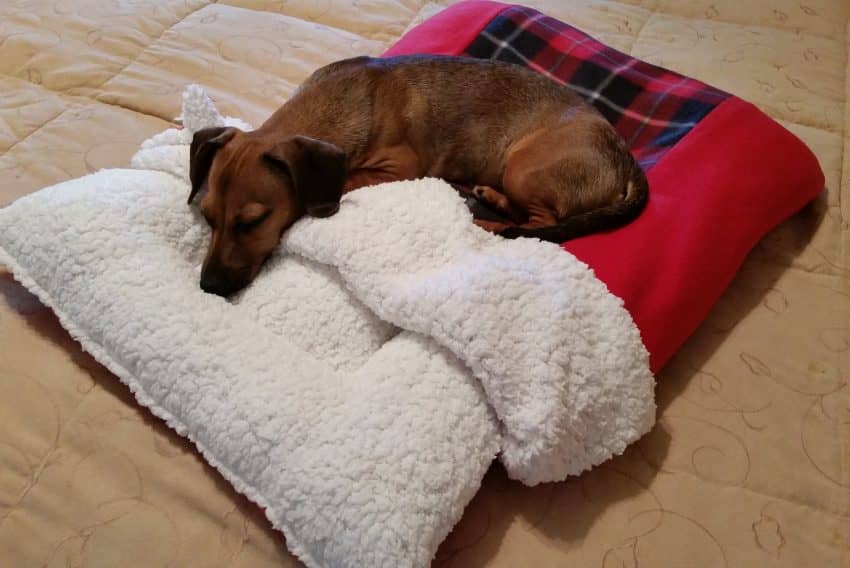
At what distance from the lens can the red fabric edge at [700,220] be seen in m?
1.65

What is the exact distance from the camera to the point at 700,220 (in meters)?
1.81

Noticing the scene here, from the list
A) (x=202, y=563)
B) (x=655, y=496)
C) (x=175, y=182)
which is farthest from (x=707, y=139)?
(x=202, y=563)

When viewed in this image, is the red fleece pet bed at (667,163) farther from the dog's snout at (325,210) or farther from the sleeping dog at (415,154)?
the dog's snout at (325,210)

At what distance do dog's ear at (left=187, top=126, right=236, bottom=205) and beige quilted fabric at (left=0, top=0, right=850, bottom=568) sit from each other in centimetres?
41

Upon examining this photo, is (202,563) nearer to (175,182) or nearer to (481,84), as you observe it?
(175,182)

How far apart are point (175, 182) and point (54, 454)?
0.75 meters

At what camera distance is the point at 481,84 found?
221 cm

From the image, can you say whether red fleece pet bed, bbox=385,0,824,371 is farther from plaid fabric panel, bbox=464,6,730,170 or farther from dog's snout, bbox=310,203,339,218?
dog's snout, bbox=310,203,339,218

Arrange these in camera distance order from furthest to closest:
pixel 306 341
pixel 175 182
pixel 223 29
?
pixel 223 29 → pixel 175 182 → pixel 306 341

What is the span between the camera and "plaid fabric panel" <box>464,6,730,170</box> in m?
2.17

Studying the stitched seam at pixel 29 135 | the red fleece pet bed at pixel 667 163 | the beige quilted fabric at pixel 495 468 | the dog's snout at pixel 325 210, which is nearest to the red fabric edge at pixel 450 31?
the red fleece pet bed at pixel 667 163

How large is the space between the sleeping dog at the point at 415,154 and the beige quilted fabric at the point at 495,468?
36cm

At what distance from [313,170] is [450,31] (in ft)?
3.48

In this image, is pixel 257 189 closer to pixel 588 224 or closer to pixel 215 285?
pixel 215 285
